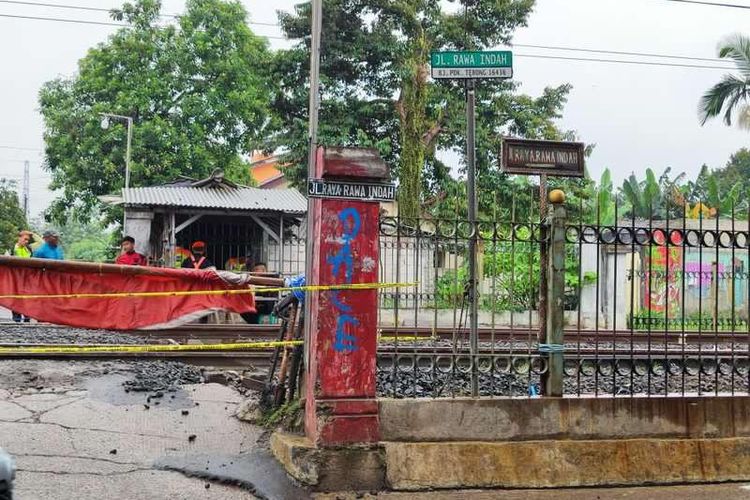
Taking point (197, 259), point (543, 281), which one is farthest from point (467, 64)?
point (197, 259)

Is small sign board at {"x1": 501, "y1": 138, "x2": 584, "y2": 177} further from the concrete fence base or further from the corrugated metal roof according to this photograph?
the corrugated metal roof

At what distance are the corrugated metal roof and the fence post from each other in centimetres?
1376

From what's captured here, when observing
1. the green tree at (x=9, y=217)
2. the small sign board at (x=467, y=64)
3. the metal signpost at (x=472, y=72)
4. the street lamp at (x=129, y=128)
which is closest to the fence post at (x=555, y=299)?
the metal signpost at (x=472, y=72)

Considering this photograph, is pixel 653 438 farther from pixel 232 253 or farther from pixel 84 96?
pixel 84 96

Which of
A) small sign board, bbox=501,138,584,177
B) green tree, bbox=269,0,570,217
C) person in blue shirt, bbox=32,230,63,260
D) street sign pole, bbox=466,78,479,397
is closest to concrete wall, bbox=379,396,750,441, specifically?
street sign pole, bbox=466,78,479,397

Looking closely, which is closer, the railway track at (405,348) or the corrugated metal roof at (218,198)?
the railway track at (405,348)

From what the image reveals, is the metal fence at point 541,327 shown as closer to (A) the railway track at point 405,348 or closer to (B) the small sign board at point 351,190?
(A) the railway track at point 405,348

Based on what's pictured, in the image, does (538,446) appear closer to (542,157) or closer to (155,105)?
(542,157)

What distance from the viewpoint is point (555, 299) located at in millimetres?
6598

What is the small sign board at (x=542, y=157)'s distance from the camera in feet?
21.7

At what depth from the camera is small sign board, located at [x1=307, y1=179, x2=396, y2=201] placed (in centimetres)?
607

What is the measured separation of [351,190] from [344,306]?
88 centimetres

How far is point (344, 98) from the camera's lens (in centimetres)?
2730

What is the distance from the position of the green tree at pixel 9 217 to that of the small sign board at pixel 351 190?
4007cm
